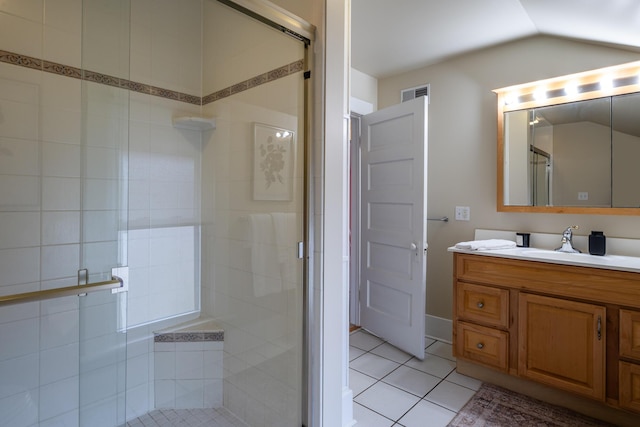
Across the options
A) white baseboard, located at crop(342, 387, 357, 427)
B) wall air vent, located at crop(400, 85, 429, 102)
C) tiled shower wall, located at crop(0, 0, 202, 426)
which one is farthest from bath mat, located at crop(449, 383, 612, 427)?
wall air vent, located at crop(400, 85, 429, 102)

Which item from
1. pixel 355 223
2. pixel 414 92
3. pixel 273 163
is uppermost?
pixel 414 92

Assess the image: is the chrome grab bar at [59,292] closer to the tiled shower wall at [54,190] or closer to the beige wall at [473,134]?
the tiled shower wall at [54,190]

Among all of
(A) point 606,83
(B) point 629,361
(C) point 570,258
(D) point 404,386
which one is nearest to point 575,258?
(C) point 570,258

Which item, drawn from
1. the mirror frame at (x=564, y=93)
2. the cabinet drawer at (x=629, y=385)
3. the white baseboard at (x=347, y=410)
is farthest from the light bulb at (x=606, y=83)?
the white baseboard at (x=347, y=410)

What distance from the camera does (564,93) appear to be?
7.68 ft

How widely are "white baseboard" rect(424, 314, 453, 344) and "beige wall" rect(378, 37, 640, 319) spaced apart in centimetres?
5

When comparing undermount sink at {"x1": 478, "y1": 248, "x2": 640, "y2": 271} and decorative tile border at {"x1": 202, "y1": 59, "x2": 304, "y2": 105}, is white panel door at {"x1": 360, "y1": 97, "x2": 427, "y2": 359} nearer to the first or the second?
undermount sink at {"x1": 478, "y1": 248, "x2": 640, "y2": 271}

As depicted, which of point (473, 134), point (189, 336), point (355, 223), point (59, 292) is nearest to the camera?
point (59, 292)

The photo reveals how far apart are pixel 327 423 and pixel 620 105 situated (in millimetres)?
2524

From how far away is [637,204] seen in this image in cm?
204

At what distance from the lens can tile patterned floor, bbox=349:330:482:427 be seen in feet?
6.33

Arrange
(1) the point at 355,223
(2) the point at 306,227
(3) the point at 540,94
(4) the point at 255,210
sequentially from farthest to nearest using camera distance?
1. (1) the point at 355,223
2. (3) the point at 540,94
3. (4) the point at 255,210
4. (2) the point at 306,227

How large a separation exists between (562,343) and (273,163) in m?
1.90

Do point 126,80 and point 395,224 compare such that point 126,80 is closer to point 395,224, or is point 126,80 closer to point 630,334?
point 395,224
